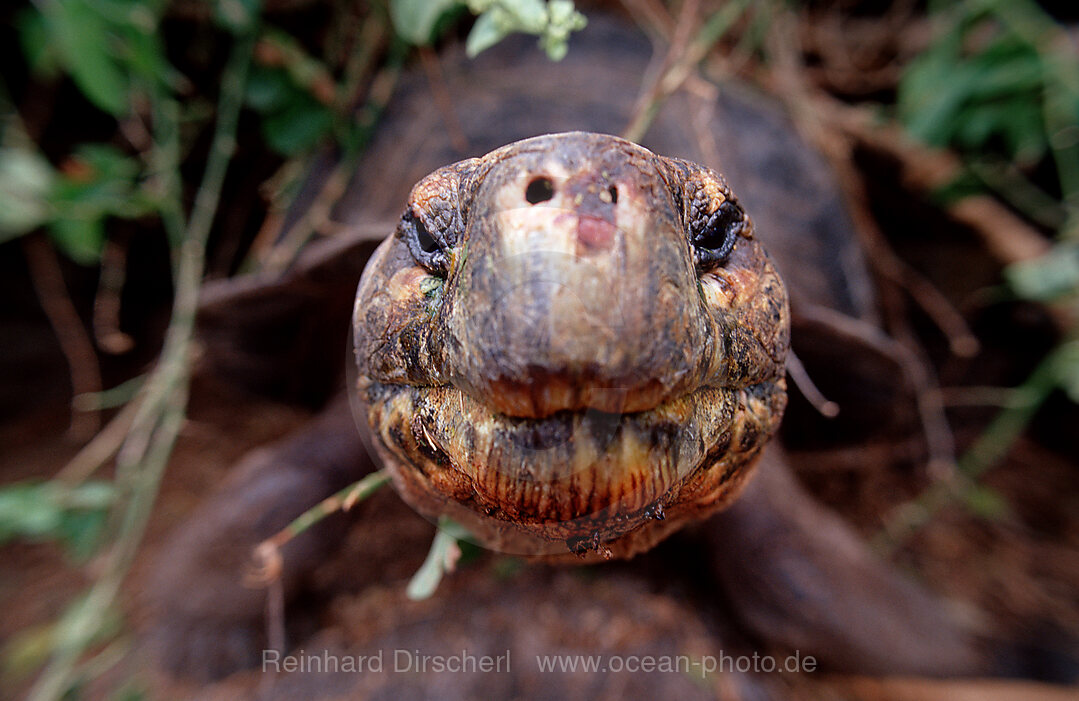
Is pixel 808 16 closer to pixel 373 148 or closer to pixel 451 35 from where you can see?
pixel 451 35

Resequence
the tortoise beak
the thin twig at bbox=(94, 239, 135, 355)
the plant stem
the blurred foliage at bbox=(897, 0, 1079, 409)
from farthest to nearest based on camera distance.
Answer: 1. the thin twig at bbox=(94, 239, 135, 355)
2. the blurred foliage at bbox=(897, 0, 1079, 409)
3. the plant stem
4. the tortoise beak

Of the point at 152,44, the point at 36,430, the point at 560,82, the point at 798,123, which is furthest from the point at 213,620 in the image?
the point at 798,123

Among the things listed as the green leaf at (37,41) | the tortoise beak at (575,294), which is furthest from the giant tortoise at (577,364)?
the green leaf at (37,41)

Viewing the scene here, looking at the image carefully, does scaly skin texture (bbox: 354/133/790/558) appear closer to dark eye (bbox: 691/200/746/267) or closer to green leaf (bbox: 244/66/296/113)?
dark eye (bbox: 691/200/746/267)

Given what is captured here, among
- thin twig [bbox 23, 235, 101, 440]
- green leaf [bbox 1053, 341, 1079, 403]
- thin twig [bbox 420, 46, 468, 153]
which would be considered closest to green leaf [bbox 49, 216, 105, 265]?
thin twig [bbox 23, 235, 101, 440]

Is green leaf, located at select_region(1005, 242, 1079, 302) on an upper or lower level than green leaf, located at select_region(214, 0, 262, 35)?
lower

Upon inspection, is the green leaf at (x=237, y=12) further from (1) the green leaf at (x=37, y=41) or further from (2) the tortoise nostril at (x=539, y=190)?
(2) the tortoise nostril at (x=539, y=190)

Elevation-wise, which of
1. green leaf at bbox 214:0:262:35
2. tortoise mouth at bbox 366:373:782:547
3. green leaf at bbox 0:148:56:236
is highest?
green leaf at bbox 214:0:262:35

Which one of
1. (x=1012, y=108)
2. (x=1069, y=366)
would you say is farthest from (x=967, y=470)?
(x=1012, y=108)
